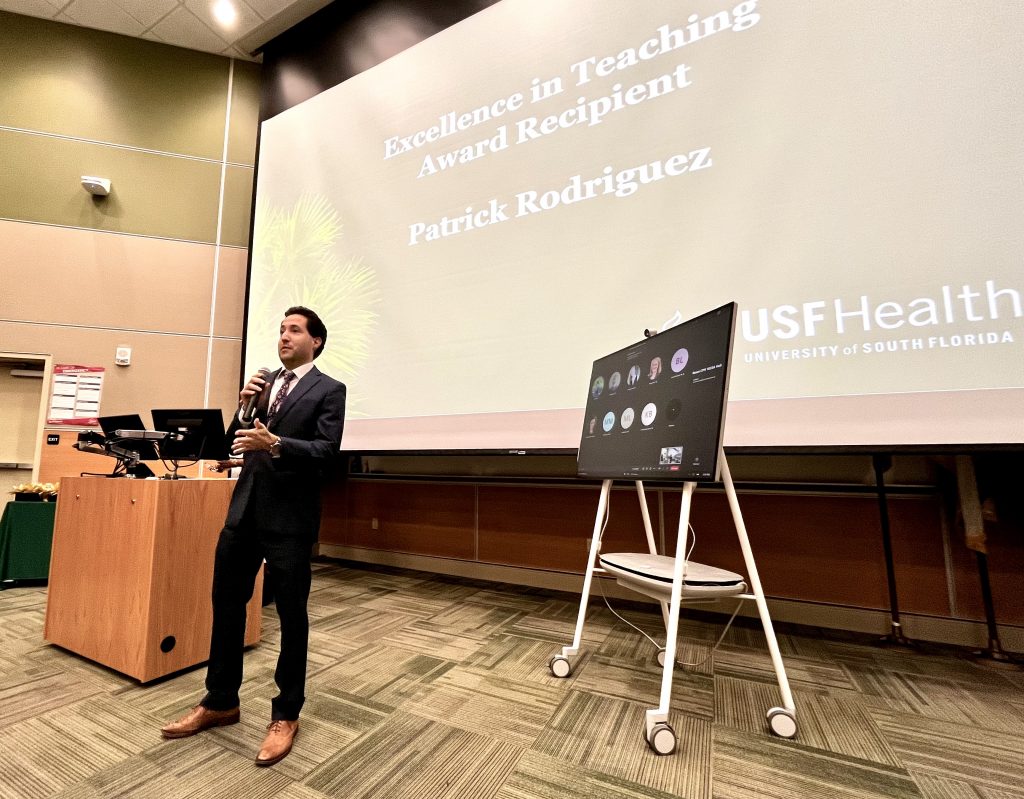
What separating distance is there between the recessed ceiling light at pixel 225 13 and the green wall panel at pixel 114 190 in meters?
1.15

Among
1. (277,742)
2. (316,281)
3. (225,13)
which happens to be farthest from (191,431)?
(225,13)

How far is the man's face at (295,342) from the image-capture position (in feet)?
4.46

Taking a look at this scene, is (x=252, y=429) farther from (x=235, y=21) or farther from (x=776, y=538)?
(x=235, y=21)

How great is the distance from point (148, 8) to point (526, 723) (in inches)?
229

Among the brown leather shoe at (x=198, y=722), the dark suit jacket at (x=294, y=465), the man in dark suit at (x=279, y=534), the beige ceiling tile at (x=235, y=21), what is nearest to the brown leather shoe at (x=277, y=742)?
the man in dark suit at (x=279, y=534)

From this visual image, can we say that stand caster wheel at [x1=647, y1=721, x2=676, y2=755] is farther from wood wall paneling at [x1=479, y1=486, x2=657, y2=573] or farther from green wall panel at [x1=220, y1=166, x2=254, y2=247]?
green wall panel at [x1=220, y1=166, x2=254, y2=247]

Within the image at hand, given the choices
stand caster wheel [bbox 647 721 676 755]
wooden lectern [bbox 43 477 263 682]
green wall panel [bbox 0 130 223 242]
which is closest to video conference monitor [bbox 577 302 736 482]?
stand caster wheel [bbox 647 721 676 755]

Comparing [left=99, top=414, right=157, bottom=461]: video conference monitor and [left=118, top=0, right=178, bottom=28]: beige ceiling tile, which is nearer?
[left=99, top=414, right=157, bottom=461]: video conference monitor

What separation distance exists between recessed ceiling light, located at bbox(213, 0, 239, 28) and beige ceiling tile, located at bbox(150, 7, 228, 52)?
0.21m

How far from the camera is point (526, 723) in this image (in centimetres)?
136

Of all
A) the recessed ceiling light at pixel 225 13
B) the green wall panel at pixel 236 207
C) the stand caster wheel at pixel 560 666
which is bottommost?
the stand caster wheel at pixel 560 666

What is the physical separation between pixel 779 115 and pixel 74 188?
5.28m

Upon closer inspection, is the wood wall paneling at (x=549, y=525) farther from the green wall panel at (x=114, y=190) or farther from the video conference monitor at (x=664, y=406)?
the green wall panel at (x=114, y=190)

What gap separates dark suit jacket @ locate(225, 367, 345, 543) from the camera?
1232 mm
